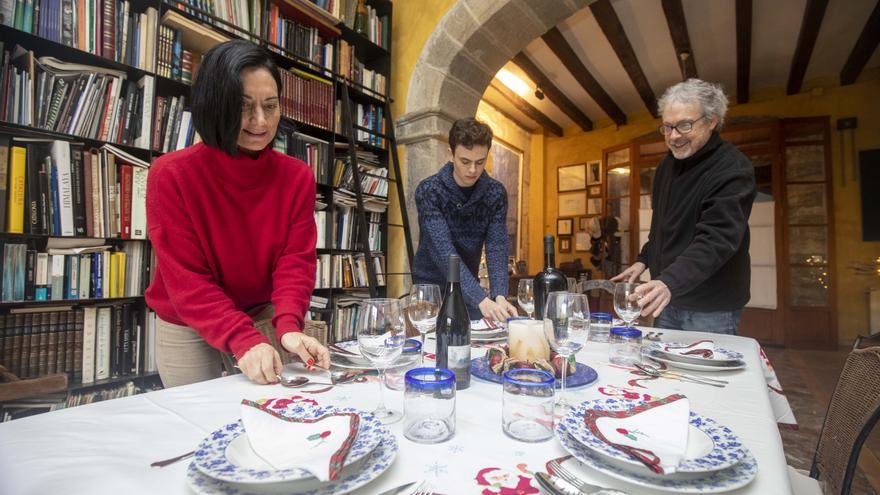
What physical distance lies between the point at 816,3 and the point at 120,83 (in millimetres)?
5178

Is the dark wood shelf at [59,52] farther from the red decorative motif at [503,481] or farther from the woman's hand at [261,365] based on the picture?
the red decorative motif at [503,481]

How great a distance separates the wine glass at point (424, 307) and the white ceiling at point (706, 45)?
3987mm

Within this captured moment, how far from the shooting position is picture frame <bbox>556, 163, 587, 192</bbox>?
6.91 meters

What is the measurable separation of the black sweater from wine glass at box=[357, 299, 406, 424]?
3.12ft

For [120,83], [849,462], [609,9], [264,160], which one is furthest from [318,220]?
[609,9]

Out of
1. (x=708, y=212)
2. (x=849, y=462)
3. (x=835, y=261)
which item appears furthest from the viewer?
(x=835, y=261)

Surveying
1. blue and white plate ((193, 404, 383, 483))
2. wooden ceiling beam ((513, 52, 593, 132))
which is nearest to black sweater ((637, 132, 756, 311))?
blue and white plate ((193, 404, 383, 483))

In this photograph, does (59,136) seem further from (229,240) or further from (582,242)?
(582,242)

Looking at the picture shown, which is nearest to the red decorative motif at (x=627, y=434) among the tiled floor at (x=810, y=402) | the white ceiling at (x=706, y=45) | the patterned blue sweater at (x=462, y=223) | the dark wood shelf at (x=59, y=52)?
the tiled floor at (x=810, y=402)

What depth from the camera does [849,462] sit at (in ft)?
2.48

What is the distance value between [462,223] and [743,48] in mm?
4488

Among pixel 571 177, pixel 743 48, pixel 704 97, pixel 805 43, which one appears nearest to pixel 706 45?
pixel 743 48

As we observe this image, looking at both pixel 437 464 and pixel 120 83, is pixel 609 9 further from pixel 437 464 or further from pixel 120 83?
pixel 437 464

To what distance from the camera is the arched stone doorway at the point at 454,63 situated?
9.59ft
